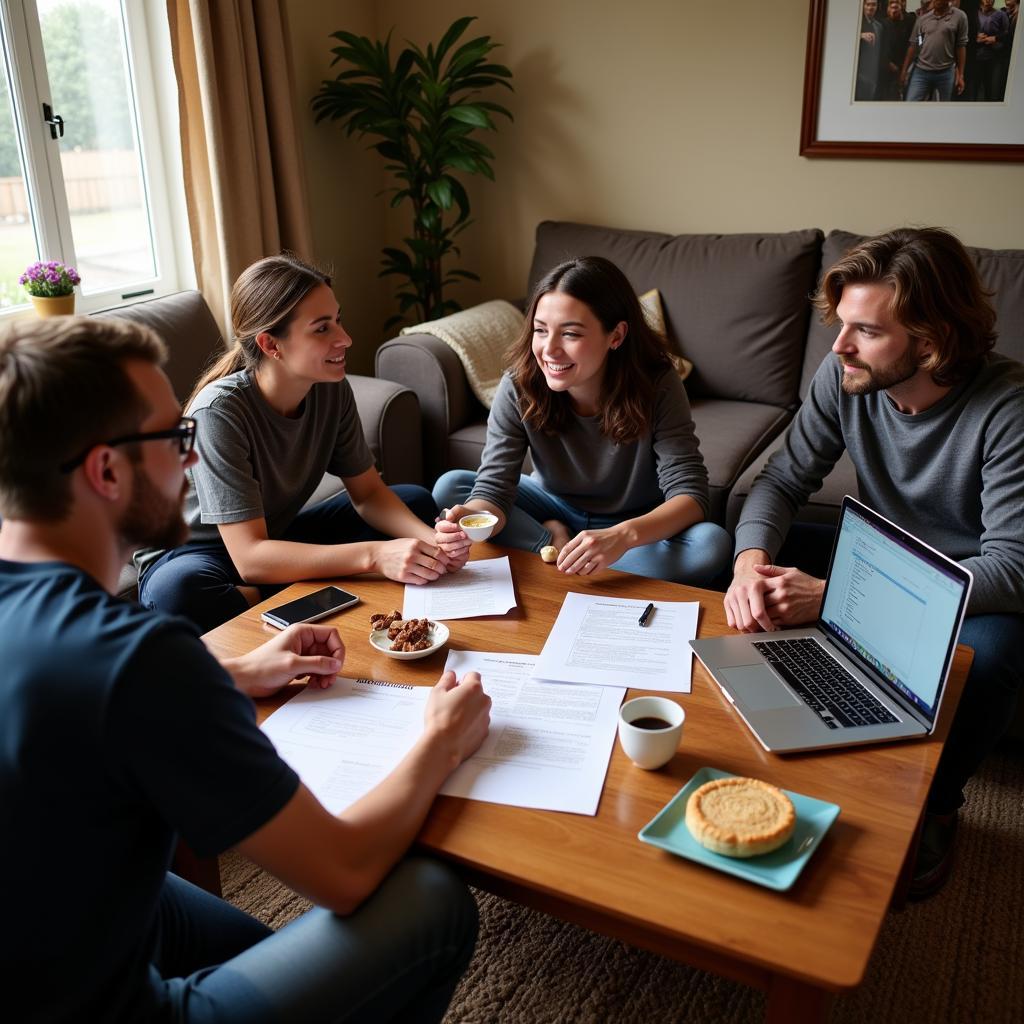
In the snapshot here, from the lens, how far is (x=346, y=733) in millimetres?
1341

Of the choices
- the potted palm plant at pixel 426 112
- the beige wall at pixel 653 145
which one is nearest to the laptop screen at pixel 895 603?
the beige wall at pixel 653 145

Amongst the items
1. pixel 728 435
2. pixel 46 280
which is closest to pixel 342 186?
pixel 46 280

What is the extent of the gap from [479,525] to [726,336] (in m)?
1.67

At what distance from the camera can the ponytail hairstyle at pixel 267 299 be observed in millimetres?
1975

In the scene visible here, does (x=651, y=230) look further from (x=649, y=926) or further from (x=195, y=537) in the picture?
(x=649, y=926)

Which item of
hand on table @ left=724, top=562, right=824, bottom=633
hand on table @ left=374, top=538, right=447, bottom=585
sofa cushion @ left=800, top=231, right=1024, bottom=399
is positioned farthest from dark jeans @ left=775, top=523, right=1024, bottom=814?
sofa cushion @ left=800, top=231, right=1024, bottom=399

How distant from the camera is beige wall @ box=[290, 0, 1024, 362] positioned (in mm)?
3297

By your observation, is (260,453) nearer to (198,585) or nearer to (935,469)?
(198,585)

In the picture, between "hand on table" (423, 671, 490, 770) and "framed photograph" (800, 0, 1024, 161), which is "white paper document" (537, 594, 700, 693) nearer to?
"hand on table" (423, 671, 490, 770)

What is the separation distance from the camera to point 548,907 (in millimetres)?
1152

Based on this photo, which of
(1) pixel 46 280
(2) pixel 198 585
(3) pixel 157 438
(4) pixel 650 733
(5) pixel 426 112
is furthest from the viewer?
(5) pixel 426 112

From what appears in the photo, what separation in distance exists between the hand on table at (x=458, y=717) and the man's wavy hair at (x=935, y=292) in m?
1.07

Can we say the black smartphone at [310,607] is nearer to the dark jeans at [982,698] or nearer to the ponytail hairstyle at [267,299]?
the ponytail hairstyle at [267,299]

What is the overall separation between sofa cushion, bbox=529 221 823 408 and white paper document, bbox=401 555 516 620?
5.28ft
